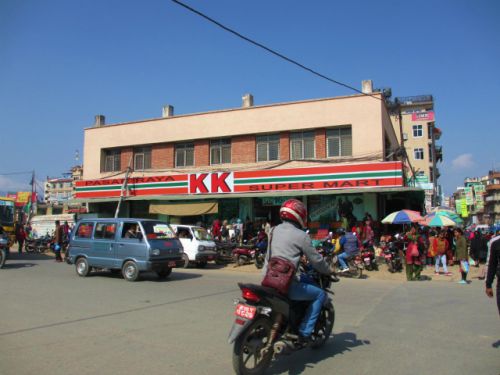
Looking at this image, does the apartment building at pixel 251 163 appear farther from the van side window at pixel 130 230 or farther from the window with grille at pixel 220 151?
the van side window at pixel 130 230

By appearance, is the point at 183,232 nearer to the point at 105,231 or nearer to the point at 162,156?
the point at 105,231

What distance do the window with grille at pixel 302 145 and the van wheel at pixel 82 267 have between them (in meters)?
11.6

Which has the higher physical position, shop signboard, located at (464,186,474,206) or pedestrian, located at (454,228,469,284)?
shop signboard, located at (464,186,474,206)

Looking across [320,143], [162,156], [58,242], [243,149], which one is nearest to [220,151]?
[243,149]

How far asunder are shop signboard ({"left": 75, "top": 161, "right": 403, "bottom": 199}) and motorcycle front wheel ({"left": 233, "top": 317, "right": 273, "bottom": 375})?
15.2m

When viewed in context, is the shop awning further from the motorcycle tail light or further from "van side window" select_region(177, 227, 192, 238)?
the motorcycle tail light

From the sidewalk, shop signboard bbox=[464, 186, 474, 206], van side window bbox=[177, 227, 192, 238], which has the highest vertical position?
shop signboard bbox=[464, 186, 474, 206]

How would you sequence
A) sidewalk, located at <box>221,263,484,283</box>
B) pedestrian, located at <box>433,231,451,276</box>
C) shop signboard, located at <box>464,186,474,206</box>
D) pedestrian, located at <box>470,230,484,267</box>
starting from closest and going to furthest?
sidewalk, located at <box>221,263,484,283</box>, pedestrian, located at <box>433,231,451,276</box>, pedestrian, located at <box>470,230,484,267</box>, shop signboard, located at <box>464,186,474,206</box>

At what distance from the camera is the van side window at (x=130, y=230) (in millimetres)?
12953

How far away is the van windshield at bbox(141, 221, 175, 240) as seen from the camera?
12812mm

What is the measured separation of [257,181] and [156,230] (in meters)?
8.86

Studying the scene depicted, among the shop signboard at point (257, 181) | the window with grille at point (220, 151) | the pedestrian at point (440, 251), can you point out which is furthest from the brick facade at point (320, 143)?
the pedestrian at point (440, 251)

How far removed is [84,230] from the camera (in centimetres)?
1398

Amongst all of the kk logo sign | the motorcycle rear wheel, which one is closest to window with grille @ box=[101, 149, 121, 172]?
the kk logo sign
